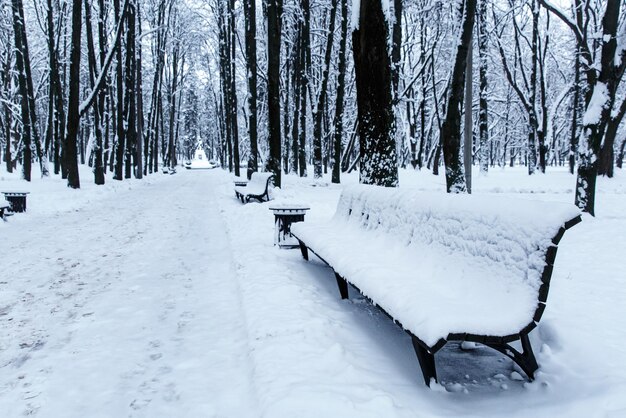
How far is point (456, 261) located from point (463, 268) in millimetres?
115

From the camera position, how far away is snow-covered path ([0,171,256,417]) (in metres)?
3.09

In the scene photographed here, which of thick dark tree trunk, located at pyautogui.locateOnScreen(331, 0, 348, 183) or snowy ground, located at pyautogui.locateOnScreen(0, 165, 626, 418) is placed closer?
snowy ground, located at pyautogui.locateOnScreen(0, 165, 626, 418)

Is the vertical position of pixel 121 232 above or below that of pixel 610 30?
below

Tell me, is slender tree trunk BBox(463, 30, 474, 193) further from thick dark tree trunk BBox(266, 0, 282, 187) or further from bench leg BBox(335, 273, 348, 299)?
bench leg BBox(335, 273, 348, 299)

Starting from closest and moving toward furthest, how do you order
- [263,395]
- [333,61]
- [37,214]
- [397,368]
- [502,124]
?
[263,395]
[397,368]
[37,214]
[333,61]
[502,124]

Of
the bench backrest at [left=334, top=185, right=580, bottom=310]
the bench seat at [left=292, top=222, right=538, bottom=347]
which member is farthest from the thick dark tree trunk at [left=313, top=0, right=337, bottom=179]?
the bench seat at [left=292, top=222, right=538, bottom=347]

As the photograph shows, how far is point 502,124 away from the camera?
52.2 meters

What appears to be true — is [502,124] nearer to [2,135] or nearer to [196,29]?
[196,29]

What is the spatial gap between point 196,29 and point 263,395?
3604 cm

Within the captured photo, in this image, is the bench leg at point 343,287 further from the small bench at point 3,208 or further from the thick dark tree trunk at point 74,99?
the thick dark tree trunk at point 74,99

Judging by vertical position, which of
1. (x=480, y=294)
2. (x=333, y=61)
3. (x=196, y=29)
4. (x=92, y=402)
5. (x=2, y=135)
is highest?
(x=196, y=29)

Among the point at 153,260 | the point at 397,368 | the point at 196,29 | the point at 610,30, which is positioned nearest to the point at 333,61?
the point at 196,29

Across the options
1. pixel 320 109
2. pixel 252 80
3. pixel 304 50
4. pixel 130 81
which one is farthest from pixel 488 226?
pixel 130 81

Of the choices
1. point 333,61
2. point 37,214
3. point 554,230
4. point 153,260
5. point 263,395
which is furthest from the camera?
point 333,61
